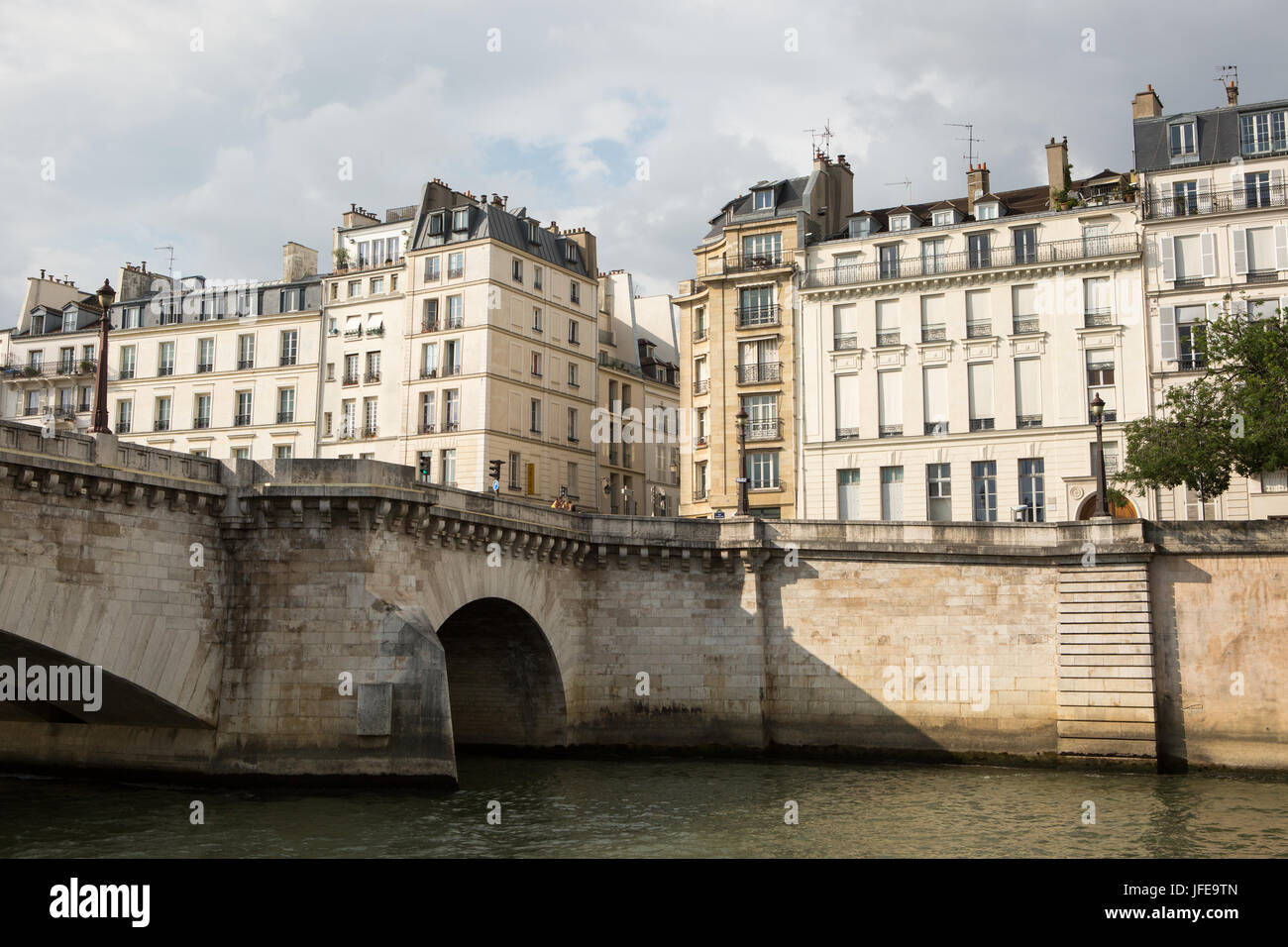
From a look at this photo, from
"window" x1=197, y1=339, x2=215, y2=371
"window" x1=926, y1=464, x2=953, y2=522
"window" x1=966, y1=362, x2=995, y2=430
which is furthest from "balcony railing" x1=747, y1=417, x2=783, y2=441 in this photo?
"window" x1=197, y1=339, x2=215, y2=371

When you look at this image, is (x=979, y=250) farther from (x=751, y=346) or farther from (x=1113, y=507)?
(x=1113, y=507)

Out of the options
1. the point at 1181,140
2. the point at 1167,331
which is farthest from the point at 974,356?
the point at 1181,140

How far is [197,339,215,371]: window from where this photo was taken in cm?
5831

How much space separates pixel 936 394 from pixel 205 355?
33.4 meters

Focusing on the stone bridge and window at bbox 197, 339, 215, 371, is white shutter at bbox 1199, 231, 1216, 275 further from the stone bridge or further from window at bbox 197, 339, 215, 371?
window at bbox 197, 339, 215, 371

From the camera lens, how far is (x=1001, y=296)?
4656 centimetres

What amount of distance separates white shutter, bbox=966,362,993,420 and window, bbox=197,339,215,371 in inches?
1340

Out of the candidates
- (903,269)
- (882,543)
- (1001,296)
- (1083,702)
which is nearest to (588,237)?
(903,269)

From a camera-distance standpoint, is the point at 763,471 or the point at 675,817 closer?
the point at 675,817

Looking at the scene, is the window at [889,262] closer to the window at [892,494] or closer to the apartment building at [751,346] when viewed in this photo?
the apartment building at [751,346]

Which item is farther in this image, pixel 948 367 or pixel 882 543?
pixel 948 367

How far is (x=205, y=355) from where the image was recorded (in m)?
58.5
